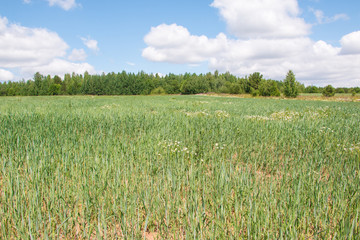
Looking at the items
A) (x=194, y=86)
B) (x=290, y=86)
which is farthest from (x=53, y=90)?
(x=290, y=86)

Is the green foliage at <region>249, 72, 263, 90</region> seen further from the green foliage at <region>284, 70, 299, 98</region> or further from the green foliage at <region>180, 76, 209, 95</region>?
the green foliage at <region>180, 76, 209, 95</region>

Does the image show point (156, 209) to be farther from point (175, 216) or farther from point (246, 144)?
point (246, 144)

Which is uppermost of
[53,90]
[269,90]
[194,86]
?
[194,86]

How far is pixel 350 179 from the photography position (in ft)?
10.8

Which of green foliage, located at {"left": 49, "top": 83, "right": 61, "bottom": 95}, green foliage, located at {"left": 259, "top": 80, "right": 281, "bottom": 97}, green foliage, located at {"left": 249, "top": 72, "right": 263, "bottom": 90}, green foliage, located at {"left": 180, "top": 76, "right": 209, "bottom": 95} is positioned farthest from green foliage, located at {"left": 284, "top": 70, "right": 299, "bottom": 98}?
green foliage, located at {"left": 49, "top": 83, "right": 61, "bottom": 95}

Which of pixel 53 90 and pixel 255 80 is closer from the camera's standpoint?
pixel 255 80

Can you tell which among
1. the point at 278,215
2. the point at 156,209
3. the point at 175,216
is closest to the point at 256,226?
the point at 278,215

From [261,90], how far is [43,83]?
280 feet

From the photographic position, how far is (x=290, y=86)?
56.5 meters

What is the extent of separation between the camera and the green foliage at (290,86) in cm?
5556

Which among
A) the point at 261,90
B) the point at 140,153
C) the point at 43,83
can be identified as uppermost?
the point at 43,83

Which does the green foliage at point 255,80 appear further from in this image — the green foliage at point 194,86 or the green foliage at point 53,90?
the green foliage at point 53,90

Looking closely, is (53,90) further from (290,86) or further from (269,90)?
(290,86)

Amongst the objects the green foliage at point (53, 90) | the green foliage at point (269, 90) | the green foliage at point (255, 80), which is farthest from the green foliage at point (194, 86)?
the green foliage at point (53, 90)
